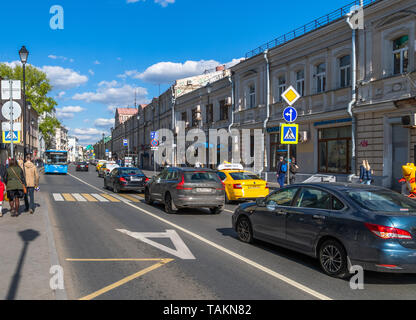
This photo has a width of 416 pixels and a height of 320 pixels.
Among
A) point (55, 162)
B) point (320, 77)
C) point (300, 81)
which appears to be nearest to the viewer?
point (320, 77)

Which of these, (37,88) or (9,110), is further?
(37,88)

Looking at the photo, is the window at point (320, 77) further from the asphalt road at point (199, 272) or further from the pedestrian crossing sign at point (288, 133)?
the asphalt road at point (199, 272)

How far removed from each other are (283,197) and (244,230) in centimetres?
146

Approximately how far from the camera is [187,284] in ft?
17.7

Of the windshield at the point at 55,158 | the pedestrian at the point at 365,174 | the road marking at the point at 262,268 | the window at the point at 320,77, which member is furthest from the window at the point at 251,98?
the windshield at the point at 55,158

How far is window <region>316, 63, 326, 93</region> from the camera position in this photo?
22.7m

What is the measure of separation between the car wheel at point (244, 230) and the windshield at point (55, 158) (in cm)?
3831

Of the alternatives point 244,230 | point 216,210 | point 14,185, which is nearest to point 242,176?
point 216,210

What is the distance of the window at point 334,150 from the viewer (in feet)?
68.4

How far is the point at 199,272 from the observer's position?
600 cm

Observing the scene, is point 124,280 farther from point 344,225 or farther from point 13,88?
point 13,88

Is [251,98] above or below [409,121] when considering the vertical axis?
above

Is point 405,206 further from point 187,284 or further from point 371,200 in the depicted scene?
point 187,284
